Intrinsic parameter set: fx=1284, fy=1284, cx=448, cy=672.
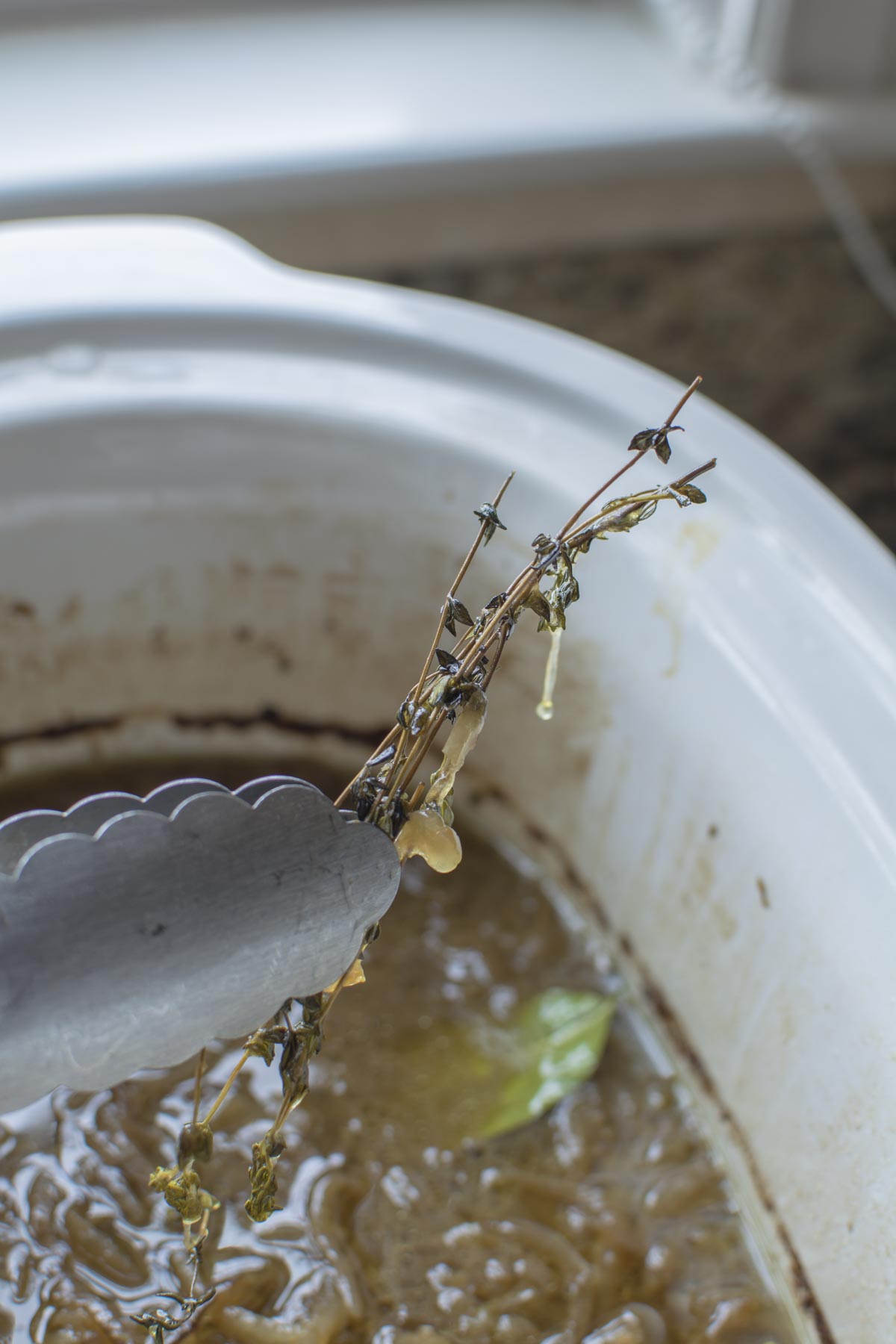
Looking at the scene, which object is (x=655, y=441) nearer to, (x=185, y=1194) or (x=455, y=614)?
(x=455, y=614)

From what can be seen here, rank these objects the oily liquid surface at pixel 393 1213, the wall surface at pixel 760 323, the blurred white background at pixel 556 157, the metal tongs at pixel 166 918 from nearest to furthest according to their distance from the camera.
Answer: the metal tongs at pixel 166 918 → the oily liquid surface at pixel 393 1213 → the blurred white background at pixel 556 157 → the wall surface at pixel 760 323

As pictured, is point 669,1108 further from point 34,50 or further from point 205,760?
point 34,50

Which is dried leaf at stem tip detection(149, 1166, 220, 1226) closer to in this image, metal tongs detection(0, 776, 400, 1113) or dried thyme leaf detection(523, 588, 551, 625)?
metal tongs detection(0, 776, 400, 1113)

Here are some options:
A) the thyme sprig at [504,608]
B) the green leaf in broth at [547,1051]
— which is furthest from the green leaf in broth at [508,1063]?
the thyme sprig at [504,608]

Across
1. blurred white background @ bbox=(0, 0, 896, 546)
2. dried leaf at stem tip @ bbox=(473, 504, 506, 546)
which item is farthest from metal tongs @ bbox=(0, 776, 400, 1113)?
blurred white background @ bbox=(0, 0, 896, 546)

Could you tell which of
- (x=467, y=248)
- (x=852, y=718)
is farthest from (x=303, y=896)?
(x=467, y=248)

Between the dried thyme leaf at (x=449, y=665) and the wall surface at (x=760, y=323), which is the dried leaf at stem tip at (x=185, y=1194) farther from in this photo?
the wall surface at (x=760, y=323)

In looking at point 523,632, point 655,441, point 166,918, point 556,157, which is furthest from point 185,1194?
point 556,157
